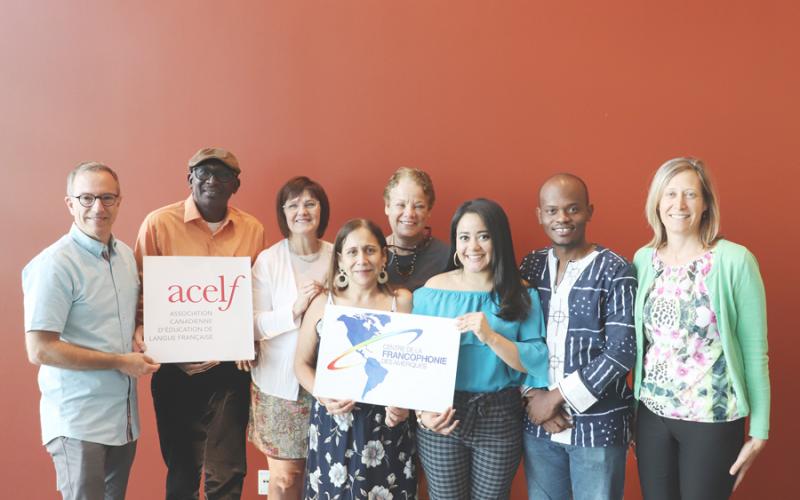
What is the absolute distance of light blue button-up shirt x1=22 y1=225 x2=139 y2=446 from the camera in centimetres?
181

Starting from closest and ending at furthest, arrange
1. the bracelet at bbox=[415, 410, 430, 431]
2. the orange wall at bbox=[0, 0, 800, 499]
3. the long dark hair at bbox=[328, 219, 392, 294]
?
1. the bracelet at bbox=[415, 410, 430, 431]
2. the long dark hair at bbox=[328, 219, 392, 294]
3. the orange wall at bbox=[0, 0, 800, 499]

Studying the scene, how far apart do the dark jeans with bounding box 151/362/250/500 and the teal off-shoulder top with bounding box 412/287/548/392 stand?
1021 millimetres

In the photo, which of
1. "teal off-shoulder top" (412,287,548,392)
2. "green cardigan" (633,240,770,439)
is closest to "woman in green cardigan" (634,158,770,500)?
"green cardigan" (633,240,770,439)

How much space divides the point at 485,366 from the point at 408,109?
4.63 feet

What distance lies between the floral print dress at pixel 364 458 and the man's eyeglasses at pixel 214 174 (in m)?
1.07

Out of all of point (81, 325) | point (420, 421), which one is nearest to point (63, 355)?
point (81, 325)

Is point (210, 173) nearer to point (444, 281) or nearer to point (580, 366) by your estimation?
point (444, 281)

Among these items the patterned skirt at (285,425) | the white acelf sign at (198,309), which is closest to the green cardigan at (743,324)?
the patterned skirt at (285,425)

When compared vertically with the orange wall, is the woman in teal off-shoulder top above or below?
below

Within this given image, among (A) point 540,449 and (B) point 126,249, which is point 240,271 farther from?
(A) point 540,449

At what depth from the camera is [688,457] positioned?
176cm

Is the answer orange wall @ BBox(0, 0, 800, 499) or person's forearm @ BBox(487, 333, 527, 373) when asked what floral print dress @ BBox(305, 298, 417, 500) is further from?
orange wall @ BBox(0, 0, 800, 499)

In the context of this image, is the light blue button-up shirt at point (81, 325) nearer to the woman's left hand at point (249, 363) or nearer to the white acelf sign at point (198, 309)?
the white acelf sign at point (198, 309)

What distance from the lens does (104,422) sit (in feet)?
6.26
